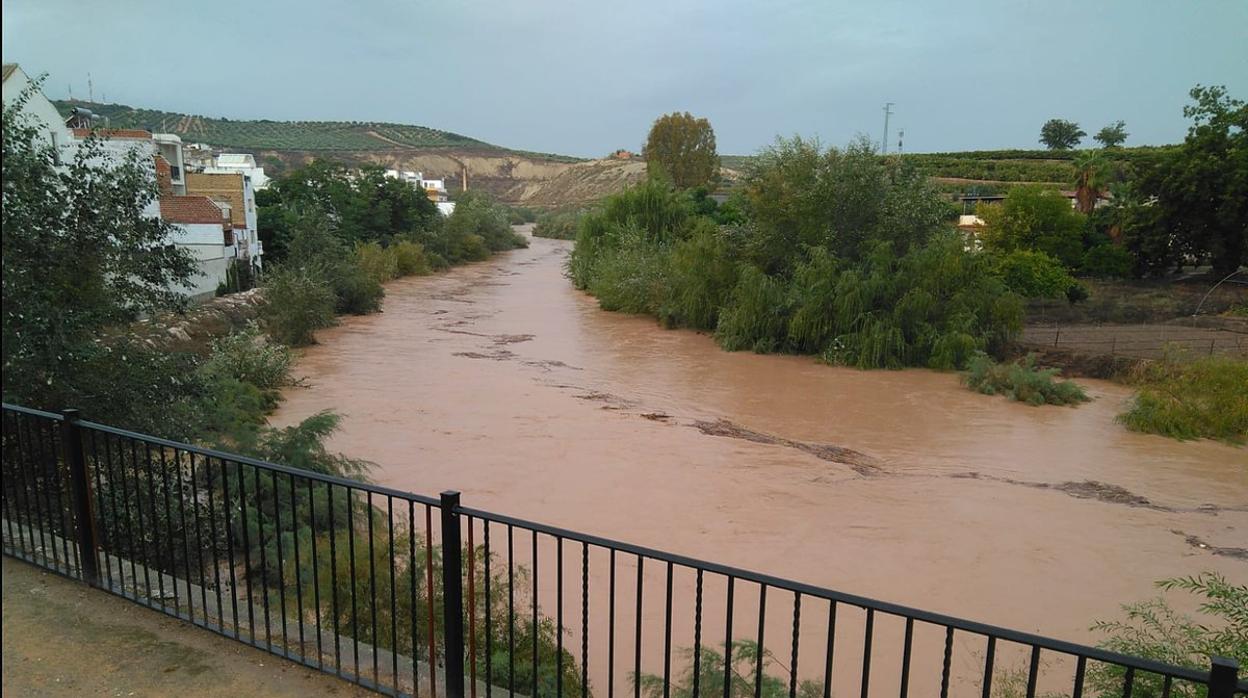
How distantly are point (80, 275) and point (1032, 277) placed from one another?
28938 mm

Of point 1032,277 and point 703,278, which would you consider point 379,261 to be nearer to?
point 703,278

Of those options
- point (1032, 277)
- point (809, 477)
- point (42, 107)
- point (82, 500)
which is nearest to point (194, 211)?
point (42, 107)

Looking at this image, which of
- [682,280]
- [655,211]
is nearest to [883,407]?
[682,280]

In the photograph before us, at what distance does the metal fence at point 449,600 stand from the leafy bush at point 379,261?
27062mm

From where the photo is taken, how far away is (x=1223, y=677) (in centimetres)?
230

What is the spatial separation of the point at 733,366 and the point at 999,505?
10.6 m

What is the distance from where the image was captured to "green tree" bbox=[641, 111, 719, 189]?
74.0 meters

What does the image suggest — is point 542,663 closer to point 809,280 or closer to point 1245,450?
point 1245,450

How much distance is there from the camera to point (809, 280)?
74.3 feet

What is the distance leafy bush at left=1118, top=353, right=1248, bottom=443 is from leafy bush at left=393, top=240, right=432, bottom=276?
36.0 metres

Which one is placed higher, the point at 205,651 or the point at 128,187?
the point at 128,187

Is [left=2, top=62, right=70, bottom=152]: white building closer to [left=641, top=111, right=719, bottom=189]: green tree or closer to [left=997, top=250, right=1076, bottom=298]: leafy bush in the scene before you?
[left=997, top=250, right=1076, bottom=298]: leafy bush

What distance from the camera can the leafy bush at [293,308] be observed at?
22750 mm

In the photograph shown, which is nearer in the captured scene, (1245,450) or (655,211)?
(1245,450)
